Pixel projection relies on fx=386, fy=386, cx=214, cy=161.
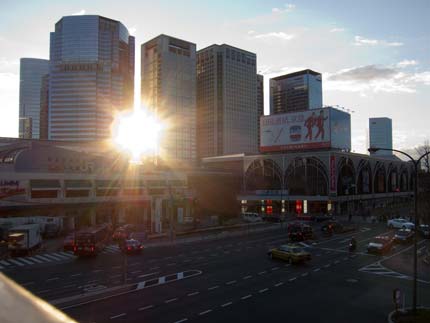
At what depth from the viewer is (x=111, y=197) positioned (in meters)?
70.8

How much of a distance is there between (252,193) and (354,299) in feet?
298

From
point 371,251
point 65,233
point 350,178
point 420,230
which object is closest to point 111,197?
point 65,233

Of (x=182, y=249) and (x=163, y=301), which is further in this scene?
(x=182, y=249)

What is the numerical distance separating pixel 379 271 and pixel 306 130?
76441mm

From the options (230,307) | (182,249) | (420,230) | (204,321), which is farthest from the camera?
(420,230)

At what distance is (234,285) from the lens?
90.2 feet

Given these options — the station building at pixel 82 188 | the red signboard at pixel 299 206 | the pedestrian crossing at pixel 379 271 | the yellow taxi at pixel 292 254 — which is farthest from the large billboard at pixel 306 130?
the yellow taxi at pixel 292 254

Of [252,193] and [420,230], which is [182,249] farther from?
[252,193]

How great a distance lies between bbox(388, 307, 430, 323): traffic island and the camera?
19583 mm

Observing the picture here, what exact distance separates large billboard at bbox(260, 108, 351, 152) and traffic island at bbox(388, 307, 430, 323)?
8354cm

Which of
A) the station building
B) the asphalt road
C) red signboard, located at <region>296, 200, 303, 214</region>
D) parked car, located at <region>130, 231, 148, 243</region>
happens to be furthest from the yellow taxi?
red signboard, located at <region>296, 200, 303, 214</region>

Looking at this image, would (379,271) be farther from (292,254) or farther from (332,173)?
(332,173)

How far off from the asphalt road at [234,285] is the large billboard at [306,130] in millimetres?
62299

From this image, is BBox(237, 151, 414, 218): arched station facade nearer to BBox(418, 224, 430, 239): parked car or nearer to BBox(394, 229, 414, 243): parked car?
BBox(418, 224, 430, 239): parked car
